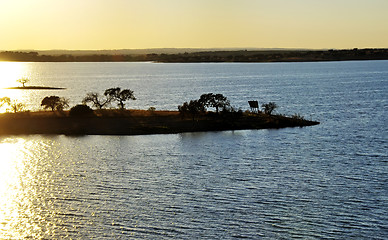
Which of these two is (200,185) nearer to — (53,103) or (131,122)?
(131,122)

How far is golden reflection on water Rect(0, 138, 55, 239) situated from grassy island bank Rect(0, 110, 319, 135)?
16.2 m

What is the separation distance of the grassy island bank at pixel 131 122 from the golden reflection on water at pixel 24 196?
16.2 meters

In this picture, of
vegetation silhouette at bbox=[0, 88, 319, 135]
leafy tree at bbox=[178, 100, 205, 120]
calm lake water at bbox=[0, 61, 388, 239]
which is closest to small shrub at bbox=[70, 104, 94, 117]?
vegetation silhouette at bbox=[0, 88, 319, 135]

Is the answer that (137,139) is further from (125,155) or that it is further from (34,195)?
(34,195)

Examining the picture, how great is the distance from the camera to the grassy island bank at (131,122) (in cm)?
9156

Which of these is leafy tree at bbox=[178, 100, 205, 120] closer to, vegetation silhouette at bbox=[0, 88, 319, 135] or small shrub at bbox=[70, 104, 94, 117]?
vegetation silhouette at bbox=[0, 88, 319, 135]

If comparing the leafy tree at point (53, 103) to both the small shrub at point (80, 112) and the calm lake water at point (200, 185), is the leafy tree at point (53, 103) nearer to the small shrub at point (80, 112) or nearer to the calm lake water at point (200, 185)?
the small shrub at point (80, 112)

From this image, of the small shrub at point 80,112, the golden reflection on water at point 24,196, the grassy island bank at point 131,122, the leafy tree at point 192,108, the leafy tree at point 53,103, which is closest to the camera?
the golden reflection on water at point 24,196

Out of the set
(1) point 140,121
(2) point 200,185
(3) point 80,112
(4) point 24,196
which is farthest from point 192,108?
(4) point 24,196

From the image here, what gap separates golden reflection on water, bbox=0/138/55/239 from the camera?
4275 centimetres

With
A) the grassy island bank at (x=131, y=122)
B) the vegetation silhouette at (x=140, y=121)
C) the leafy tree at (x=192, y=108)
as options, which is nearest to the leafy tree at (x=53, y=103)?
the vegetation silhouette at (x=140, y=121)

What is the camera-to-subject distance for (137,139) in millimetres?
84812

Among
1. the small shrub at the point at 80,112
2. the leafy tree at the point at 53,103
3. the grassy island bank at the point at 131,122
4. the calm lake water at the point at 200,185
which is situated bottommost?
the calm lake water at the point at 200,185

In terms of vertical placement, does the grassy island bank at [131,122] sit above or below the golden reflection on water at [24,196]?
above
